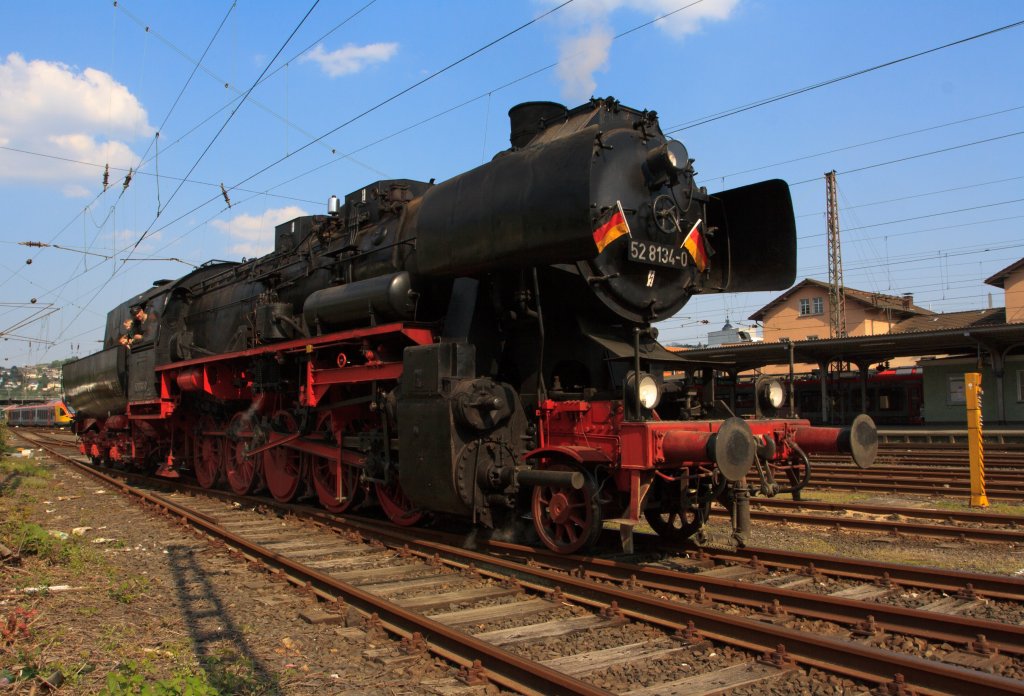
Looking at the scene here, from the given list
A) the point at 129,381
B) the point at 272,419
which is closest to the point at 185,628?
the point at 272,419

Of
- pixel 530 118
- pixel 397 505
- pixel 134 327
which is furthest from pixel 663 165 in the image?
pixel 134 327

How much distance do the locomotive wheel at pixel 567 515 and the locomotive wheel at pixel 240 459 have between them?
568 cm

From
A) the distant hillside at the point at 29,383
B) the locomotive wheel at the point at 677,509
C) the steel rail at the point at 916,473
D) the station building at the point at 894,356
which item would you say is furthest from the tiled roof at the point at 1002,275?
the distant hillside at the point at 29,383

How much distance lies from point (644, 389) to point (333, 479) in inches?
212

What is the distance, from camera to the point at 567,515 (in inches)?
248

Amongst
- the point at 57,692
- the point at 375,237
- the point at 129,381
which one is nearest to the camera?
the point at 57,692

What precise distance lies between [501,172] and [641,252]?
1389mm

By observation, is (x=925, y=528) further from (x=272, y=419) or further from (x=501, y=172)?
(x=272, y=419)

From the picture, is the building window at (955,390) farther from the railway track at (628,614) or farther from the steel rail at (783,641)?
the steel rail at (783,641)

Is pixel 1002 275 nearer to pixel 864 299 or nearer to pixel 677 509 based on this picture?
pixel 864 299

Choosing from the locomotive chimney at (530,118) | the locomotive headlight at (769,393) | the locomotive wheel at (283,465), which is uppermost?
the locomotive chimney at (530,118)

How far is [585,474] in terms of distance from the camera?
6125mm

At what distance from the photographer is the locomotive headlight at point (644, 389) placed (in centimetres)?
577

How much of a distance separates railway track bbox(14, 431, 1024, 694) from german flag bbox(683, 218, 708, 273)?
2739 millimetres
